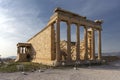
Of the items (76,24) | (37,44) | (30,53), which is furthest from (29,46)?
(76,24)

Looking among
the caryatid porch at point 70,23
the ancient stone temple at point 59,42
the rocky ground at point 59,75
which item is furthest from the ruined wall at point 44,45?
the rocky ground at point 59,75

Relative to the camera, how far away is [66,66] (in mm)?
23141

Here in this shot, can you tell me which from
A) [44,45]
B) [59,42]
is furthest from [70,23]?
[44,45]

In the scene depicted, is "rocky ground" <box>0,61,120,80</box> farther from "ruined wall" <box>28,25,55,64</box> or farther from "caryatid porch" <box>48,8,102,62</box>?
"ruined wall" <box>28,25,55,64</box>

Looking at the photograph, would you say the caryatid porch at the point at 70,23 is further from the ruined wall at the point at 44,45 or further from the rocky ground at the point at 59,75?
the rocky ground at the point at 59,75

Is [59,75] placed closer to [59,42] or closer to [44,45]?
[59,42]

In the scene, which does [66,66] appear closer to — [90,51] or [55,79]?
[55,79]

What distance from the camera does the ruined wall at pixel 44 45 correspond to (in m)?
28.2

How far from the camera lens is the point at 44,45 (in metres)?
31.1

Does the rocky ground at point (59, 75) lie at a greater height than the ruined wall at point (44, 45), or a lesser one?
lesser

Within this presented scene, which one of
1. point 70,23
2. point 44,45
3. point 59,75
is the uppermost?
point 70,23

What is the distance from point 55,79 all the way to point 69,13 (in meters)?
15.1

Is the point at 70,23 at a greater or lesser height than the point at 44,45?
greater

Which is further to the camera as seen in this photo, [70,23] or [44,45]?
[44,45]
